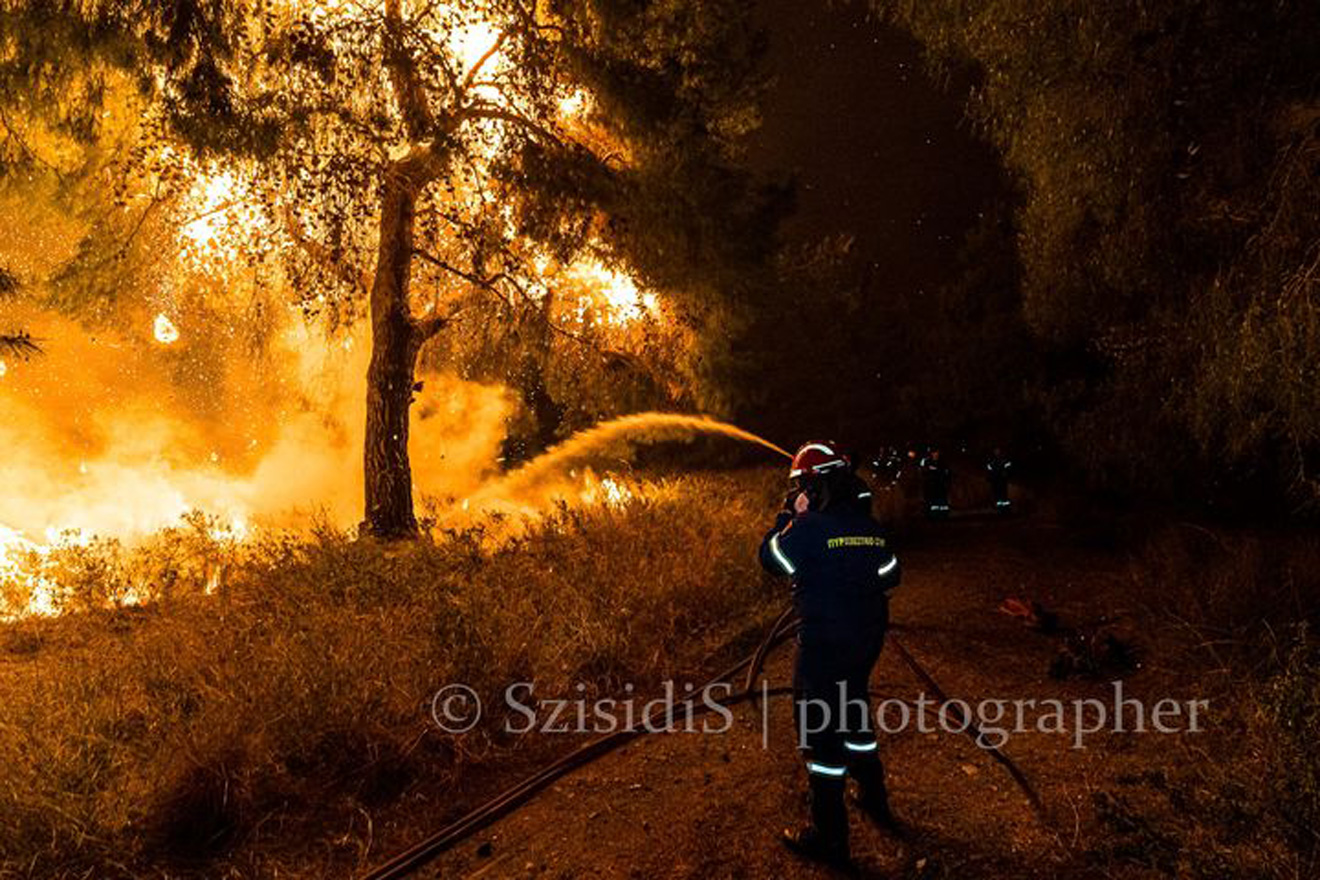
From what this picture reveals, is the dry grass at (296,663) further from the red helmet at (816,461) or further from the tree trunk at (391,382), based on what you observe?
the red helmet at (816,461)

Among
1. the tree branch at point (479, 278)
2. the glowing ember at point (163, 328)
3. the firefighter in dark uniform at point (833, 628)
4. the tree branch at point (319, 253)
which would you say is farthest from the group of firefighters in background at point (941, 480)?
the glowing ember at point (163, 328)

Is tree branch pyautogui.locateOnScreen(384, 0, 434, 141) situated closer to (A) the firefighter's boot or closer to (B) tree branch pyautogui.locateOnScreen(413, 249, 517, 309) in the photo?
(B) tree branch pyautogui.locateOnScreen(413, 249, 517, 309)

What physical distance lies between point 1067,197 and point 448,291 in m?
7.93

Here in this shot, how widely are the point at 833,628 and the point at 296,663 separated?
3.49 m

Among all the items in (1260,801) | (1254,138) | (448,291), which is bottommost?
(1260,801)

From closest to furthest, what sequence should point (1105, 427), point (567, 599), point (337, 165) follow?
point (567, 599) < point (337, 165) < point (1105, 427)

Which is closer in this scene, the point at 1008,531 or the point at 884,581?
the point at 884,581

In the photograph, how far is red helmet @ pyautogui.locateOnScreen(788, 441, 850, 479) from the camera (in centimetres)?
409

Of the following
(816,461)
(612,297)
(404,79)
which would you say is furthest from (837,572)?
(612,297)

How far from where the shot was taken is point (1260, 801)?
379cm

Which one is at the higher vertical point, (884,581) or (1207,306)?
(1207,306)

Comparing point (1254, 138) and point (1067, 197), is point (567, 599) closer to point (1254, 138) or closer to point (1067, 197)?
point (1067, 197)

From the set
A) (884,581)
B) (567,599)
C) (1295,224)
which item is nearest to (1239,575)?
(1295,224)

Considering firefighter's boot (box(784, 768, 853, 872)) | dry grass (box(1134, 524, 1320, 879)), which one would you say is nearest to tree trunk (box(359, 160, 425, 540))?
firefighter's boot (box(784, 768, 853, 872))
